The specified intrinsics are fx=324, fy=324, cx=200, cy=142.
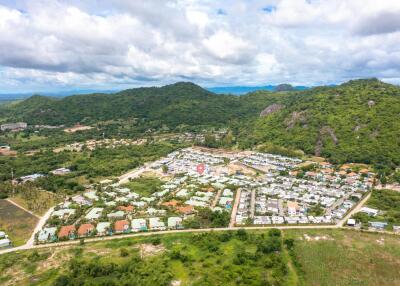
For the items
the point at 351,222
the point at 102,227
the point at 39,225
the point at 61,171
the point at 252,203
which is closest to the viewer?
the point at 102,227

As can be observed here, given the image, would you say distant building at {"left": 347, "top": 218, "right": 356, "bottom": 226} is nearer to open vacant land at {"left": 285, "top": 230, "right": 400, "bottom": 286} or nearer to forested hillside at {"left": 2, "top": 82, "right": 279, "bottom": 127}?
open vacant land at {"left": 285, "top": 230, "right": 400, "bottom": 286}

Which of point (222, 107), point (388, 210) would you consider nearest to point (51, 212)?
point (388, 210)

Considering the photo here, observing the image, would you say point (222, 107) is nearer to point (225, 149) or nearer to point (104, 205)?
point (225, 149)

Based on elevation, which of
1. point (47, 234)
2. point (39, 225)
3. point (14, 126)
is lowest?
point (39, 225)

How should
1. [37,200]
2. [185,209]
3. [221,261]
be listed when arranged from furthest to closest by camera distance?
[37,200] < [185,209] < [221,261]

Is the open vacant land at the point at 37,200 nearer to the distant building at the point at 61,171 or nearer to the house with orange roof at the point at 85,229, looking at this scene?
the house with orange roof at the point at 85,229

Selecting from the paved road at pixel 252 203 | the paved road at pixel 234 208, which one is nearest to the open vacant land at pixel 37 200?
the paved road at pixel 234 208

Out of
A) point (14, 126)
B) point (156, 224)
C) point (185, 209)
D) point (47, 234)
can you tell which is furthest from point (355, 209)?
point (14, 126)

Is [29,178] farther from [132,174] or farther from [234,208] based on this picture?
[234,208]
